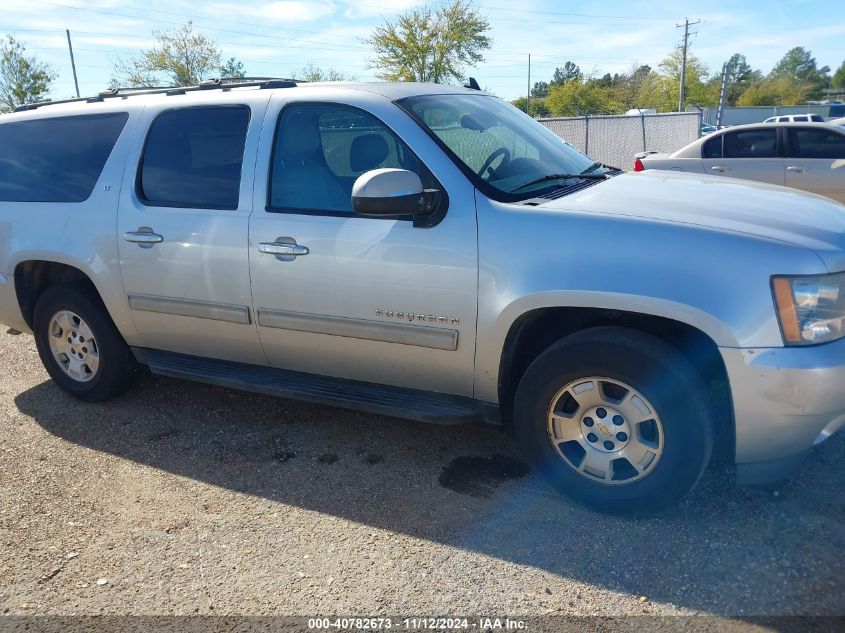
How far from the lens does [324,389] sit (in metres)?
3.65

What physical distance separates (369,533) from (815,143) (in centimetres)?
869

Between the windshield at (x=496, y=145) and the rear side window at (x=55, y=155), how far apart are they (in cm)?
199

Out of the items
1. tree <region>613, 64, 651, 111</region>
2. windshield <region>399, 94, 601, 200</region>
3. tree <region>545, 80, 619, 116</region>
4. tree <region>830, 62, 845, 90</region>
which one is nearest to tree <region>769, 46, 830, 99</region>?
tree <region>830, 62, 845, 90</region>

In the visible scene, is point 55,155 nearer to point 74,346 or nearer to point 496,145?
point 74,346

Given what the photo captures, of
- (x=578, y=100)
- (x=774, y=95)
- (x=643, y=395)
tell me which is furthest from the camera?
(x=774, y=95)

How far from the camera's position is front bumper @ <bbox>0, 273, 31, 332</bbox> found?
4559 millimetres

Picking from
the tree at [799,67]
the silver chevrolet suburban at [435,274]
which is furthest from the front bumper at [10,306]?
the tree at [799,67]

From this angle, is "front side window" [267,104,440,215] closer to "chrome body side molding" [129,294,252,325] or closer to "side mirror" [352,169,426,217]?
"side mirror" [352,169,426,217]

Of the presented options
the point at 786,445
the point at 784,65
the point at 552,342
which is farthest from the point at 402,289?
the point at 784,65

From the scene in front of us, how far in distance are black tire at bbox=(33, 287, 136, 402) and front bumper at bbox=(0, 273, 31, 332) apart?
15cm

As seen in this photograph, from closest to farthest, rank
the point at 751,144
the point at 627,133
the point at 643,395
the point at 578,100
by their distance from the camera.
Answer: the point at 643,395 < the point at 751,144 < the point at 627,133 < the point at 578,100

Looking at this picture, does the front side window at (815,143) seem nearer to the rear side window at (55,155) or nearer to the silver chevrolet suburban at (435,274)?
the silver chevrolet suburban at (435,274)

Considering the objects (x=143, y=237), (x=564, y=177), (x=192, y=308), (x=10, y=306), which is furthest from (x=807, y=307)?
(x=10, y=306)

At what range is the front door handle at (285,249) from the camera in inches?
135
